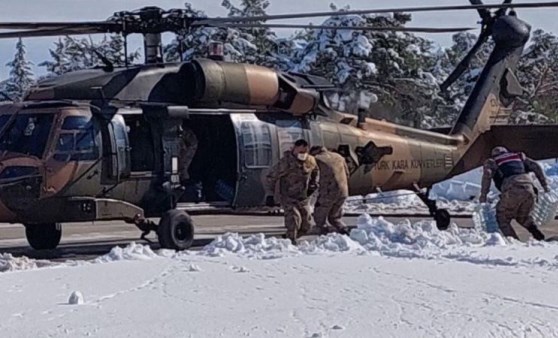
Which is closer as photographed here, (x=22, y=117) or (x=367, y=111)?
(x=22, y=117)

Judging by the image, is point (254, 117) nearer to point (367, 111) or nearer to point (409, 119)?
point (367, 111)

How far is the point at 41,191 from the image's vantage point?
13.7 meters

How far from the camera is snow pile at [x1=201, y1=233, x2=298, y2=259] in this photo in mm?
11117

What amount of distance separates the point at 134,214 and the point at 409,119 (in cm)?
3124

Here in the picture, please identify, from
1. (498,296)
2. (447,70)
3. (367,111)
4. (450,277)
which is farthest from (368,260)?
(447,70)

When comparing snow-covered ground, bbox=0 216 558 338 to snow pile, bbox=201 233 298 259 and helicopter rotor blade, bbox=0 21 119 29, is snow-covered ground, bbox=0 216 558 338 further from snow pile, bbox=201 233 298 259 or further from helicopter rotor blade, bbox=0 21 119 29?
helicopter rotor blade, bbox=0 21 119 29

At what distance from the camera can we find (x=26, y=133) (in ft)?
46.2

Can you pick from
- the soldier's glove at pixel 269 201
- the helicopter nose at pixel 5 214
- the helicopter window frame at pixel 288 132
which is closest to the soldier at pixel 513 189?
the helicopter window frame at pixel 288 132

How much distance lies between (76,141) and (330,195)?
11.9 ft

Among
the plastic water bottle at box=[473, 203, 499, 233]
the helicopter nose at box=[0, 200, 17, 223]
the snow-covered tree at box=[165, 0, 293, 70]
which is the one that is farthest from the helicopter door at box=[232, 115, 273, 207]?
the snow-covered tree at box=[165, 0, 293, 70]

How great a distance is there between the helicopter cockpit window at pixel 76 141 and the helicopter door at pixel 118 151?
0.76 feet

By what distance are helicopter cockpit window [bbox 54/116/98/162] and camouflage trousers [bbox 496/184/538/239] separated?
18.5ft

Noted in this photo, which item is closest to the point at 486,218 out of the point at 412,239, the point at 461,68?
the point at 412,239

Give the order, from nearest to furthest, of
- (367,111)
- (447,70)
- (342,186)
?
1. (342,186)
2. (367,111)
3. (447,70)
